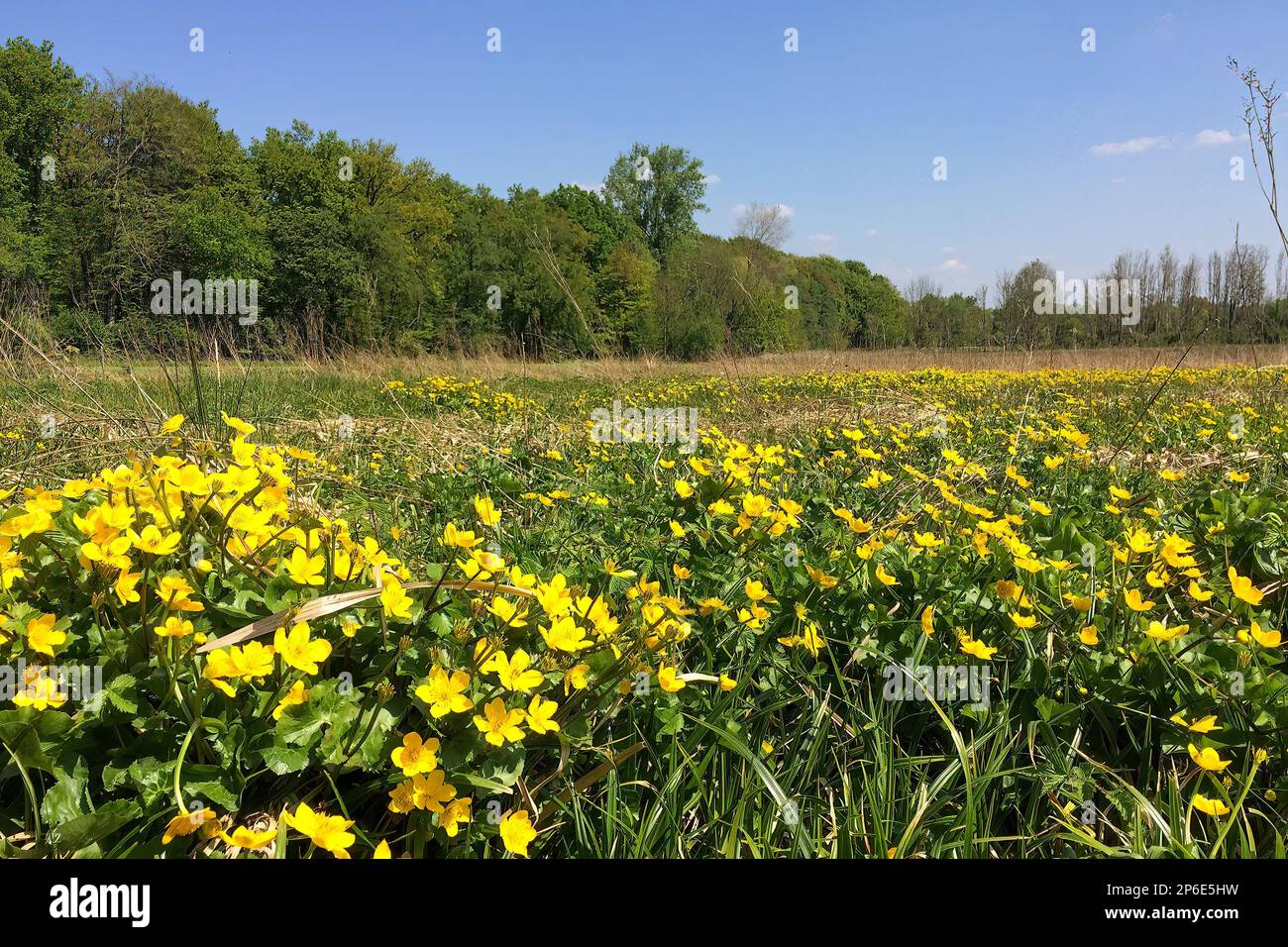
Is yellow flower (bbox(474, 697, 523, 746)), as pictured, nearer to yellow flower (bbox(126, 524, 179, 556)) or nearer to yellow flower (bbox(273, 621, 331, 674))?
yellow flower (bbox(273, 621, 331, 674))

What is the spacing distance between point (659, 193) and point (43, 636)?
54.3m

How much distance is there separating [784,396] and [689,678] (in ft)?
22.1

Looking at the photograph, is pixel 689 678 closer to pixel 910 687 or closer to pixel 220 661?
pixel 910 687

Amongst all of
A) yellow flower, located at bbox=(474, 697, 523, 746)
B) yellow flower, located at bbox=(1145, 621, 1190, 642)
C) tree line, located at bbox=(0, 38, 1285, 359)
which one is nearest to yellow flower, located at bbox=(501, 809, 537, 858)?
yellow flower, located at bbox=(474, 697, 523, 746)

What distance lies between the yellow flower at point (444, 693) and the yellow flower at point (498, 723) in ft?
0.10

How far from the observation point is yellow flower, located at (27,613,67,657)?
104 cm

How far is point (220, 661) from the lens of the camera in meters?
1.00

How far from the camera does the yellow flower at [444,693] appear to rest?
1044mm

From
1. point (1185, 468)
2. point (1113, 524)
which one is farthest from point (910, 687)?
point (1185, 468)

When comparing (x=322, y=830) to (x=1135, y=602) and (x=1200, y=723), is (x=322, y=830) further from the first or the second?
(x=1135, y=602)

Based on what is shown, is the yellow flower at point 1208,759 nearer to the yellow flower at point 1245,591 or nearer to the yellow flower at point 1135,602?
the yellow flower at point 1135,602

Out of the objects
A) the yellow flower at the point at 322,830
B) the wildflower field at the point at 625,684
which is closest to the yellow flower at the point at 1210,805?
the wildflower field at the point at 625,684

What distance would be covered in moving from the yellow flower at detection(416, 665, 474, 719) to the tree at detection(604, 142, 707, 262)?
5171cm


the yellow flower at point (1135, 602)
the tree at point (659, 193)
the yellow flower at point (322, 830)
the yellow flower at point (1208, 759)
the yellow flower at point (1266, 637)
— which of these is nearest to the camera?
the yellow flower at point (322, 830)
